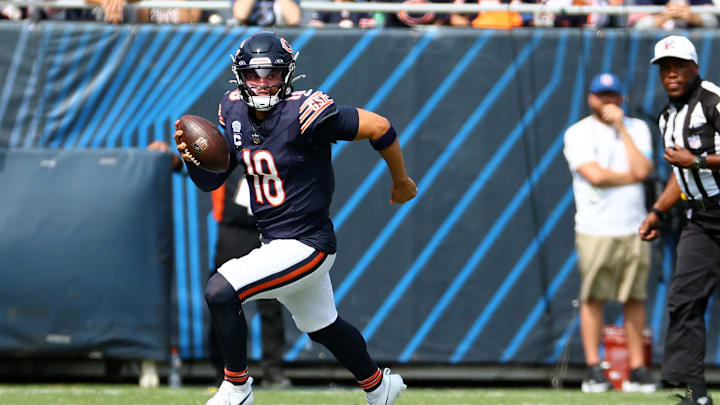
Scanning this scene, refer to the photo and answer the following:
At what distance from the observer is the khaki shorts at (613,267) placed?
7.38 metres

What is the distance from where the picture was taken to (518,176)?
25.3ft

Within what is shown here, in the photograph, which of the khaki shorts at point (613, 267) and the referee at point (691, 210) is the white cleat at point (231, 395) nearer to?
the referee at point (691, 210)

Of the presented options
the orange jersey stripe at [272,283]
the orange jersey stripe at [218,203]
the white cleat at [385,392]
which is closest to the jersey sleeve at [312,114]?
the orange jersey stripe at [272,283]

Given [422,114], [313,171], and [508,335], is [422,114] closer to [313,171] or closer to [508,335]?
[508,335]

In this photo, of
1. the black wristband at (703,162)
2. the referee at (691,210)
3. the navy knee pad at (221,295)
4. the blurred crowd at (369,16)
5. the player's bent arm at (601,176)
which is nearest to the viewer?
the navy knee pad at (221,295)

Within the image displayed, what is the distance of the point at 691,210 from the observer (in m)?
5.73

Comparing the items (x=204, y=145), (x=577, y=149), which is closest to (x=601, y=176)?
(x=577, y=149)

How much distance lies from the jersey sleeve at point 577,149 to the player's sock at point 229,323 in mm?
3298

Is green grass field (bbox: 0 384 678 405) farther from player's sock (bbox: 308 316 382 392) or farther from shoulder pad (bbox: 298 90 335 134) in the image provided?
shoulder pad (bbox: 298 90 335 134)

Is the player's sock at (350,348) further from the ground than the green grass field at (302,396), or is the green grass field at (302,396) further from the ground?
the player's sock at (350,348)

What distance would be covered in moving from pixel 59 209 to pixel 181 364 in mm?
1332

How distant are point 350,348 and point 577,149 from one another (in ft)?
9.63

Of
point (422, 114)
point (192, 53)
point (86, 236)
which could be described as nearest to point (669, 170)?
point (422, 114)

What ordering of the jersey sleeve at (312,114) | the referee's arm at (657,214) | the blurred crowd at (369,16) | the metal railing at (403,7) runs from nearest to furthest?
the jersey sleeve at (312,114), the referee's arm at (657,214), the metal railing at (403,7), the blurred crowd at (369,16)
